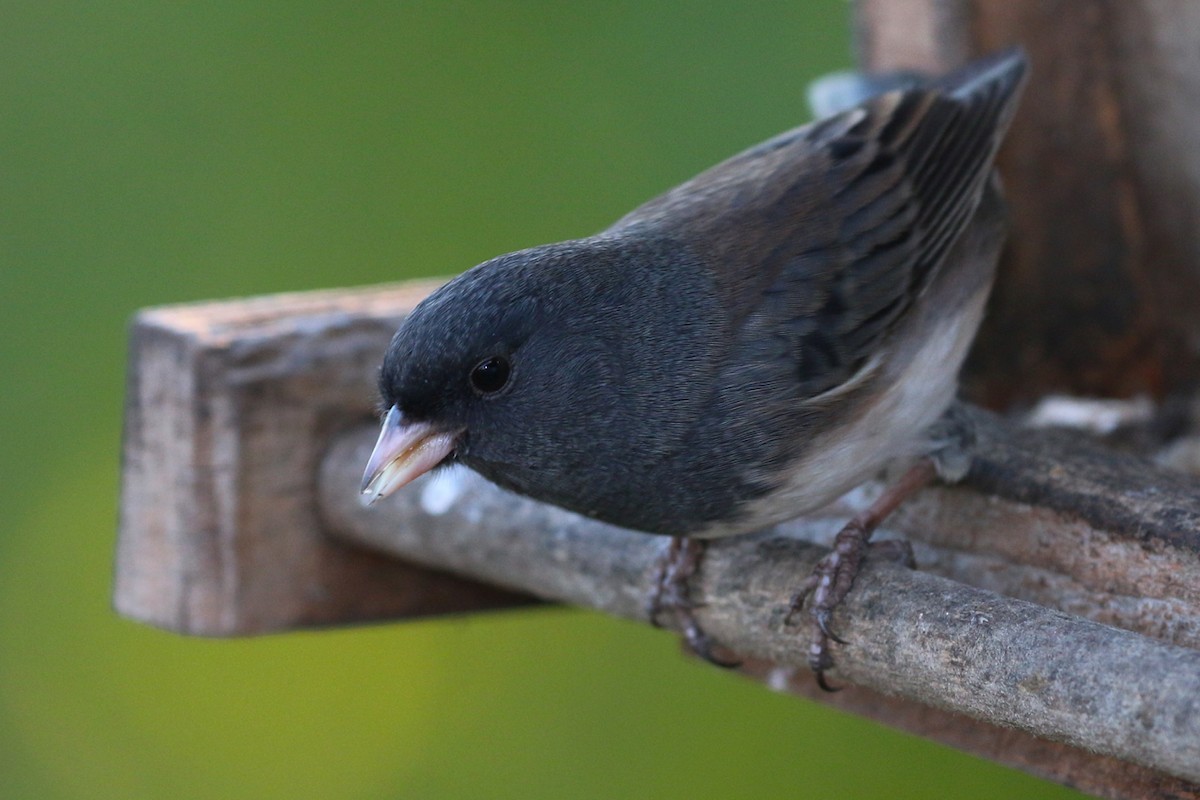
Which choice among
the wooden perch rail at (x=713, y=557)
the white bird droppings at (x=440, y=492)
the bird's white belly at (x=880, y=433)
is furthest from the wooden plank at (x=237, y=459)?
the bird's white belly at (x=880, y=433)

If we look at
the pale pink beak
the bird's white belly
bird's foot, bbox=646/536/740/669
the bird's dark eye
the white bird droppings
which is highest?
the bird's dark eye

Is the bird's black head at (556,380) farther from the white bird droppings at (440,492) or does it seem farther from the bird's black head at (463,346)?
the white bird droppings at (440,492)

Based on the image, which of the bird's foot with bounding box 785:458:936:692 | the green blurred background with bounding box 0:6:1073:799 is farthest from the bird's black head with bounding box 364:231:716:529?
the green blurred background with bounding box 0:6:1073:799

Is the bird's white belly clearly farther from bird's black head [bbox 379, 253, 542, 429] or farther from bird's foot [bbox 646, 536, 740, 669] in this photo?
bird's black head [bbox 379, 253, 542, 429]

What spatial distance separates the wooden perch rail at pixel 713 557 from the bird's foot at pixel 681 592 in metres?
0.03

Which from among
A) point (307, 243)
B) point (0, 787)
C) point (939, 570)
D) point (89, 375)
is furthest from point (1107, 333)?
point (0, 787)

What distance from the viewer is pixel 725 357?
2049mm

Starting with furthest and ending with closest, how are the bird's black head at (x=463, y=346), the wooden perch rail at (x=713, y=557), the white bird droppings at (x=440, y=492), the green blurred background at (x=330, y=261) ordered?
→ the green blurred background at (x=330, y=261) < the white bird droppings at (x=440, y=492) < the bird's black head at (x=463, y=346) < the wooden perch rail at (x=713, y=557)

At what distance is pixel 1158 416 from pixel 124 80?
2.83 metres

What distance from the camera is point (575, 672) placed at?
3.80 m

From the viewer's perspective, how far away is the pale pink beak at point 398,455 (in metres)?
1.88

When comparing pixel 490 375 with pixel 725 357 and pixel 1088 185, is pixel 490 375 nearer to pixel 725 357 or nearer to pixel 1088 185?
pixel 725 357

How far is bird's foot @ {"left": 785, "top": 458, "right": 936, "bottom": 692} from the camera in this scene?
1847mm

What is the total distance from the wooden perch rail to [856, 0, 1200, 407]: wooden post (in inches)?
31.7
